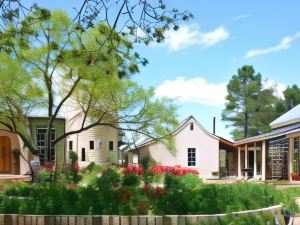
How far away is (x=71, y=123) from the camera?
37812mm

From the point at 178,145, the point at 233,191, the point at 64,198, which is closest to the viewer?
the point at 64,198

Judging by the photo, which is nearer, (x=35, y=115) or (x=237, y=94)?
(x=35, y=115)

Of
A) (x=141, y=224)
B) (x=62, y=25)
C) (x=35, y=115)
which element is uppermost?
(x=62, y=25)

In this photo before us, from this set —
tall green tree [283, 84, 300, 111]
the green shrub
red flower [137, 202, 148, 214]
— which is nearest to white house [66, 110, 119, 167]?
the green shrub

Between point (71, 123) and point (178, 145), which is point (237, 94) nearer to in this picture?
point (178, 145)

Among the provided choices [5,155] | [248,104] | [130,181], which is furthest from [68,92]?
[248,104]

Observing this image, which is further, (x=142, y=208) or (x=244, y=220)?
(x=142, y=208)

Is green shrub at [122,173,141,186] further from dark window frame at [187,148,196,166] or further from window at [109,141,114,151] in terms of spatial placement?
dark window frame at [187,148,196,166]

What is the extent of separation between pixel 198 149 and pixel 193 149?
37 cm

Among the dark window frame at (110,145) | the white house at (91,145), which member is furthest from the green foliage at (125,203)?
the dark window frame at (110,145)

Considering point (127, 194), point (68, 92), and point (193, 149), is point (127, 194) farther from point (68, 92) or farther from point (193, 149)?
point (193, 149)

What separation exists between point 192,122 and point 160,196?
105 feet

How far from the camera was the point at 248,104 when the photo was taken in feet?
217

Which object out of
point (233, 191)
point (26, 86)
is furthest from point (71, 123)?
point (233, 191)
